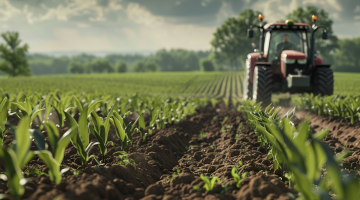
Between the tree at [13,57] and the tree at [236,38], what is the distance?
123ft

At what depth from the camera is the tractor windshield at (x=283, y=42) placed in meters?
8.17

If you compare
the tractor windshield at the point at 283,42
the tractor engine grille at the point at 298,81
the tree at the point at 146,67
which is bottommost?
the tractor engine grille at the point at 298,81

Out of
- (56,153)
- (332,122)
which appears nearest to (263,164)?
(56,153)

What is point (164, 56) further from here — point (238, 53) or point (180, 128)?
point (180, 128)

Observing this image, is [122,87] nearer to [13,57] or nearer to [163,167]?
[163,167]

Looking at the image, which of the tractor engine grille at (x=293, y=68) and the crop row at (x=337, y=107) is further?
the tractor engine grille at (x=293, y=68)

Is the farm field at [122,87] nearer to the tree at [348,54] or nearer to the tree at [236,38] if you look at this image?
the tree at [236,38]

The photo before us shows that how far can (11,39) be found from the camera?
48.5 meters

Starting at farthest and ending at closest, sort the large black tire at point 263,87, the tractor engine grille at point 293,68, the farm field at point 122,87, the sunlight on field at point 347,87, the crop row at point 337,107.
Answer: the farm field at point 122,87 < the sunlight on field at point 347,87 < the tractor engine grille at point 293,68 < the large black tire at point 263,87 < the crop row at point 337,107

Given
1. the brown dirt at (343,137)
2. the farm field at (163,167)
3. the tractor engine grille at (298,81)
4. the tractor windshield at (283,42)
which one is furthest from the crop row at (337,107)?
the tractor windshield at (283,42)

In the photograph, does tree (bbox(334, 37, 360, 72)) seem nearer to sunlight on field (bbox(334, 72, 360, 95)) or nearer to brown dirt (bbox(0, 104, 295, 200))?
sunlight on field (bbox(334, 72, 360, 95))

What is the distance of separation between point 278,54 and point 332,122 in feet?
10.4

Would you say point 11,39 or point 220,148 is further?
point 11,39

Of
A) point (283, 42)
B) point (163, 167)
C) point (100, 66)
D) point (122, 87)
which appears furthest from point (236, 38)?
point (100, 66)
